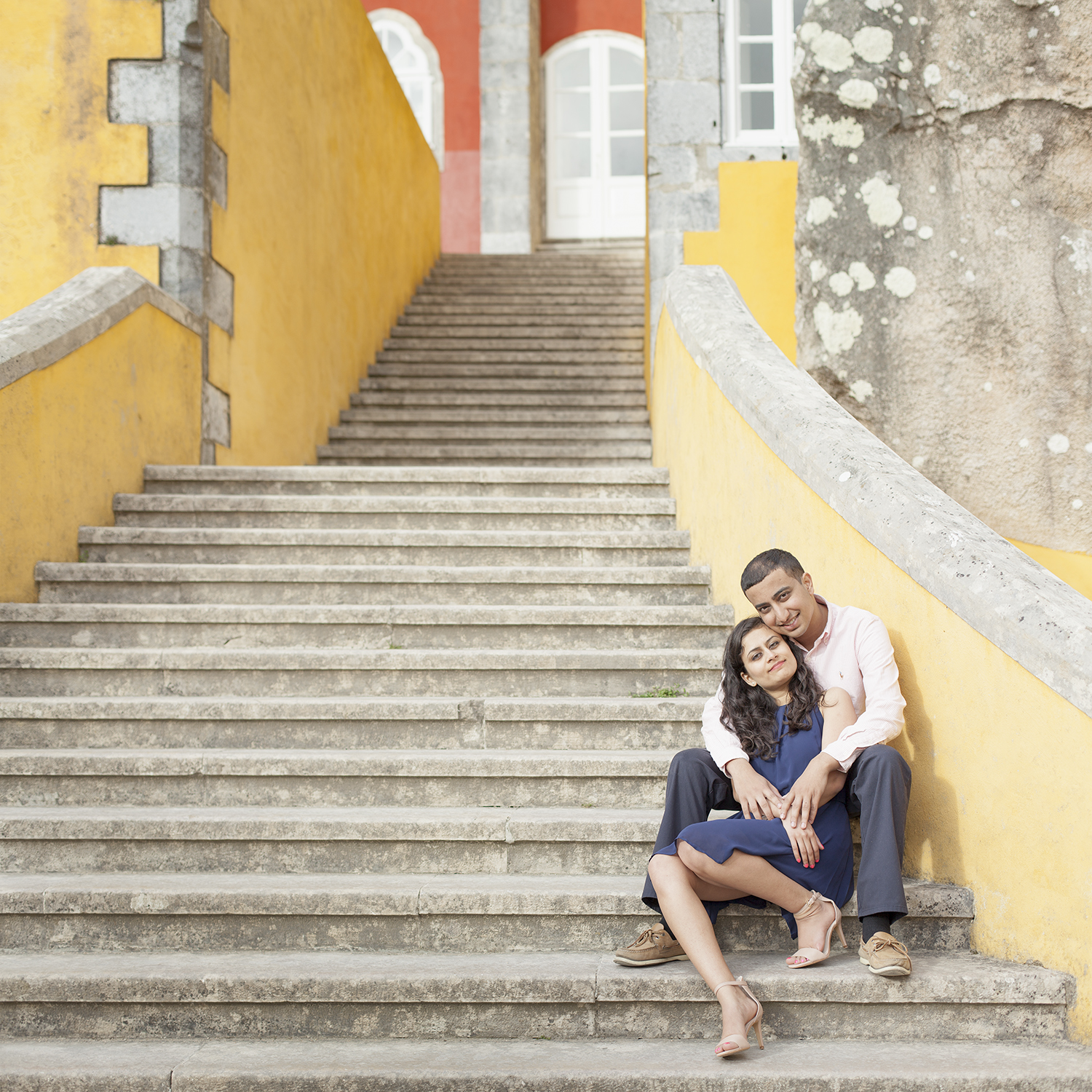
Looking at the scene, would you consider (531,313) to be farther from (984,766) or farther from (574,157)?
(984,766)

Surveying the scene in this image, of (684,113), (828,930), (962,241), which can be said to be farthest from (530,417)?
(828,930)

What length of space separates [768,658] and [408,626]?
1623 mm

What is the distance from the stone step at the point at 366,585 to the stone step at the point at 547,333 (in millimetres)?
4386

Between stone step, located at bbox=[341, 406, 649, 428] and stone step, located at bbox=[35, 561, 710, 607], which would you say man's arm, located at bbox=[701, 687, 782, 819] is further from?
stone step, located at bbox=[341, 406, 649, 428]

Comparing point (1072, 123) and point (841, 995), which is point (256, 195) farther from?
point (841, 995)

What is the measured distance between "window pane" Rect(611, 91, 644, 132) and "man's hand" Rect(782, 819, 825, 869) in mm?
11997

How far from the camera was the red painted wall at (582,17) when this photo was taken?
13062mm

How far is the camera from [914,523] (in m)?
2.62

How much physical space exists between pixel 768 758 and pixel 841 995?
545 millimetres

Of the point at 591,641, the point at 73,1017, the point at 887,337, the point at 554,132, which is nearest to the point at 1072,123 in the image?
the point at 887,337

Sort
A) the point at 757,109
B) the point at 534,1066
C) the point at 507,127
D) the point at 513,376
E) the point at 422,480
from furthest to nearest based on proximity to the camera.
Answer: the point at 507,127 < the point at 513,376 < the point at 757,109 < the point at 422,480 < the point at 534,1066

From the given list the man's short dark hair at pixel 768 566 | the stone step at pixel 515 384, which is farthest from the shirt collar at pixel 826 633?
the stone step at pixel 515 384

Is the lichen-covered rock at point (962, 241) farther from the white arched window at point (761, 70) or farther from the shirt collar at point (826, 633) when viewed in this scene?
the white arched window at point (761, 70)

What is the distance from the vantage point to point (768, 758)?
103 inches
